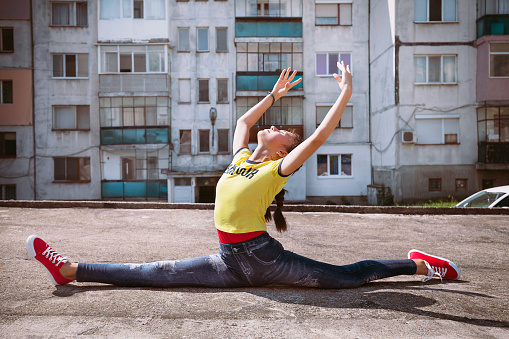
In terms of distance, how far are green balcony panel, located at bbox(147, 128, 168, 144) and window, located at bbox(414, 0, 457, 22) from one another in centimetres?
1548

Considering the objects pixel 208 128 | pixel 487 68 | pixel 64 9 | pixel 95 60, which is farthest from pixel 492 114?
pixel 64 9

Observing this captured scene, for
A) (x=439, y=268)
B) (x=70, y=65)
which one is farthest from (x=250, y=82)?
(x=439, y=268)

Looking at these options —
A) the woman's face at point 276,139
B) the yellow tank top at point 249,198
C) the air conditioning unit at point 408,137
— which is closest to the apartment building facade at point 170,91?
the air conditioning unit at point 408,137

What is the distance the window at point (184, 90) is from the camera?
87.1 ft

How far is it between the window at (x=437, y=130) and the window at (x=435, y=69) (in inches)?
80.1

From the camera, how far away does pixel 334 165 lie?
26297mm

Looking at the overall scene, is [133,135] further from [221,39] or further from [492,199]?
[492,199]

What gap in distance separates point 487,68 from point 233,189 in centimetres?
2337

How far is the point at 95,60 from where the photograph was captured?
26.5 meters

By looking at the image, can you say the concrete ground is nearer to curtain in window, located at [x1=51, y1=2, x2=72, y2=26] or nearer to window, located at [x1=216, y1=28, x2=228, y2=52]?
window, located at [x1=216, y1=28, x2=228, y2=52]

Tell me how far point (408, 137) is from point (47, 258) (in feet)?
72.0

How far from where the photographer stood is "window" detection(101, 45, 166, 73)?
85.7 ft

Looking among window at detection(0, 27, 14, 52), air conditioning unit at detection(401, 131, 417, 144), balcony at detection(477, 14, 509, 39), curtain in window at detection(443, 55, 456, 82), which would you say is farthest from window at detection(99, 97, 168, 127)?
balcony at detection(477, 14, 509, 39)

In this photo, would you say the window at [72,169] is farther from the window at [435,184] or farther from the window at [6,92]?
the window at [435,184]
